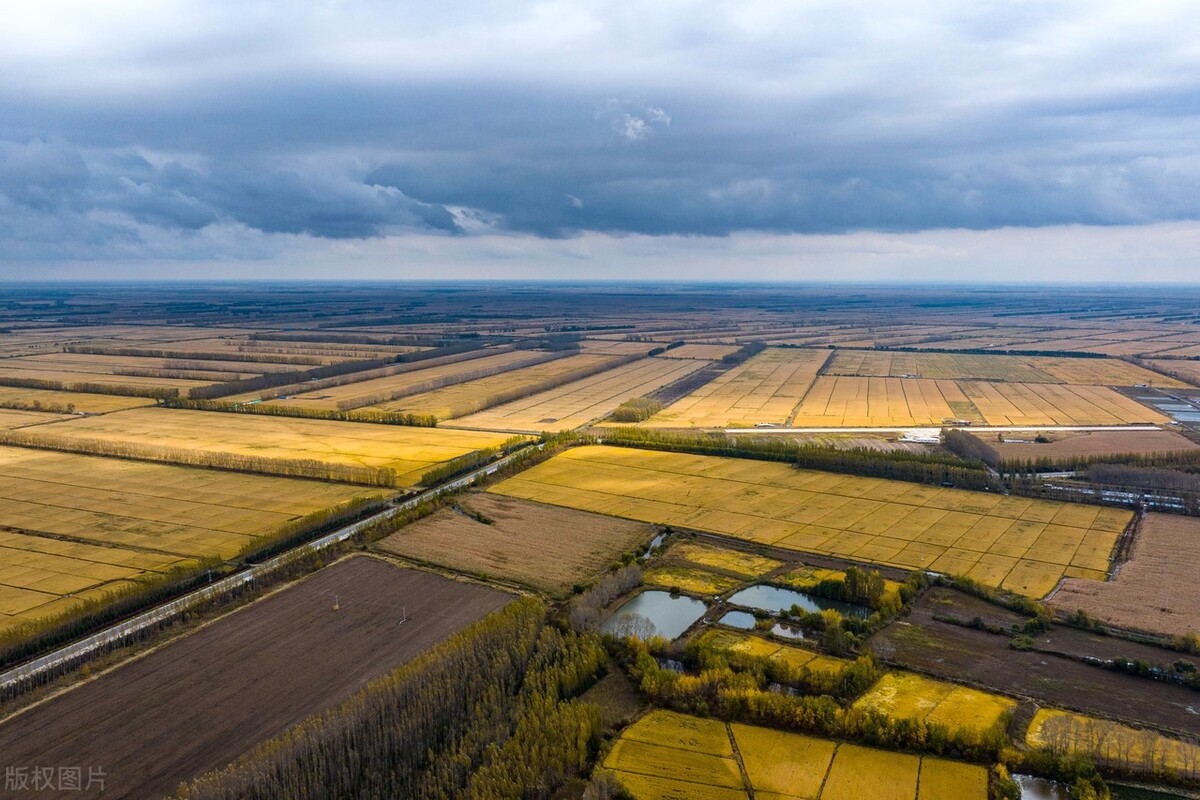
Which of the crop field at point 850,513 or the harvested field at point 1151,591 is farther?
the crop field at point 850,513

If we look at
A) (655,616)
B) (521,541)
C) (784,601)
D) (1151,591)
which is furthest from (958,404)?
(655,616)

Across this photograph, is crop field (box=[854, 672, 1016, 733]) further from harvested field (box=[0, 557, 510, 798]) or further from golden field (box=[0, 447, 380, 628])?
golden field (box=[0, 447, 380, 628])

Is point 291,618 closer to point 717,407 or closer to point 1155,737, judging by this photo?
point 1155,737

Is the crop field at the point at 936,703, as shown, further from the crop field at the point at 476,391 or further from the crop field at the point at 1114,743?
the crop field at the point at 476,391

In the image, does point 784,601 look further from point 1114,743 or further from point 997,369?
point 997,369

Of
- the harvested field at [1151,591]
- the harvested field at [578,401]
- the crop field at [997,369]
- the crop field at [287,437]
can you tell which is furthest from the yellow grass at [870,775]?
the crop field at [997,369]

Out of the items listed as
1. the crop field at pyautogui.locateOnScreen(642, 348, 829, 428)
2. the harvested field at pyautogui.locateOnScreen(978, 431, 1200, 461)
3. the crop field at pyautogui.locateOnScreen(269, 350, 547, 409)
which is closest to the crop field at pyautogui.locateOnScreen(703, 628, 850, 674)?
the harvested field at pyautogui.locateOnScreen(978, 431, 1200, 461)
